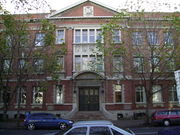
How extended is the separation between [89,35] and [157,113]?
42.9 feet

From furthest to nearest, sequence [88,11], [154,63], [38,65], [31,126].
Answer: [88,11]
[38,65]
[154,63]
[31,126]

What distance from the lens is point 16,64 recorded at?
23.4 m

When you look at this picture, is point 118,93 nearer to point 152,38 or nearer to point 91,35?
point 91,35

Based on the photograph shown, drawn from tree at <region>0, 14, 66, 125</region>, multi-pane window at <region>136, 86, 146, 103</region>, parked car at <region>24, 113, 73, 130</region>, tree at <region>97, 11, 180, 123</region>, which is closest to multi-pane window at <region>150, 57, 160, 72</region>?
tree at <region>97, 11, 180, 123</region>

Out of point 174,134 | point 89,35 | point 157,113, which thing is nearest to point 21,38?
point 89,35

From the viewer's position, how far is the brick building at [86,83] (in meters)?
26.1

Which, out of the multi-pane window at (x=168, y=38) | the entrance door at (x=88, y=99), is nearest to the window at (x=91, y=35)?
the entrance door at (x=88, y=99)

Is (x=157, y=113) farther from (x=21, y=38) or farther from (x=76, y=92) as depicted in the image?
(x=21, y=38)

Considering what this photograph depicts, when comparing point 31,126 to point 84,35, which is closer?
point 31,126

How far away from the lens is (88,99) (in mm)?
27125

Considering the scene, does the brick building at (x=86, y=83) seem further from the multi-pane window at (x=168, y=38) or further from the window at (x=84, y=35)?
the multi-pane window at (x=168, y=38)

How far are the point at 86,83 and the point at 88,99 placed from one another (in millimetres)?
2264

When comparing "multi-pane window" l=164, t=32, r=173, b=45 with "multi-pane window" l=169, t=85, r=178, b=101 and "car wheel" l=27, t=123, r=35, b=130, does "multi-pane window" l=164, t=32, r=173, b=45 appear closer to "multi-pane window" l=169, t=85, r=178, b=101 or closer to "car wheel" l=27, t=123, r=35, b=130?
"multi-pane window" l=169, t=85, r=178, b=101

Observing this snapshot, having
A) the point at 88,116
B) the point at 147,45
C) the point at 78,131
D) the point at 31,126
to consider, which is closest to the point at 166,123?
the point at 147,45
